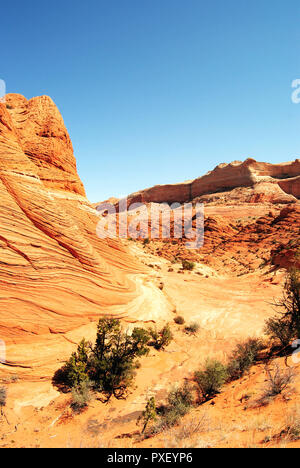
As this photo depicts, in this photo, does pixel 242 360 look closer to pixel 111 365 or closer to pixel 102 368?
pixel 111 365

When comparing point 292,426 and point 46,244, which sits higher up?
point 46,244

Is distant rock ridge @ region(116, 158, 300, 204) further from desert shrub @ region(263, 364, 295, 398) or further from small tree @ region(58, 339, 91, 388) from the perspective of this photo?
small tree @ region(58, 339, 91, 388)

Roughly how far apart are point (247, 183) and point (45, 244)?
230 ft

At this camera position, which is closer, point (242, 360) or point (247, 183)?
point (242, 360)

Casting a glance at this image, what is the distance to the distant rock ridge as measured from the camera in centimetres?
6031

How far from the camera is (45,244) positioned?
8.20m

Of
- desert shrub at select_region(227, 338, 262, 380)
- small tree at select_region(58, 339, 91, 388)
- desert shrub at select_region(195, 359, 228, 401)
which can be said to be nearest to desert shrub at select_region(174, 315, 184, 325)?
desert shrub at select_region(227, 338, 262, 380)

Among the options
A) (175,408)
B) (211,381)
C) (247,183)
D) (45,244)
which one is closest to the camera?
(175,408)

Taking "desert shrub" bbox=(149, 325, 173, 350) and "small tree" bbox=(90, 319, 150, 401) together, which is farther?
"desert shrub" bbox=(149, 325, 173, 350)

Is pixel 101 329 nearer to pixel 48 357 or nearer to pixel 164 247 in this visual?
pixel 48 357

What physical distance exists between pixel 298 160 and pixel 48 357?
81361mm

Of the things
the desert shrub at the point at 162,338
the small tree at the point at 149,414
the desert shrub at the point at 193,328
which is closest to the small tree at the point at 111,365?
the small tree at the point at 149,414

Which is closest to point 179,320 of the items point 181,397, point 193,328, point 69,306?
point 193,328

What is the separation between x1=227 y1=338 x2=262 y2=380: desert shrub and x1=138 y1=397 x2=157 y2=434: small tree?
2886 millimetres
